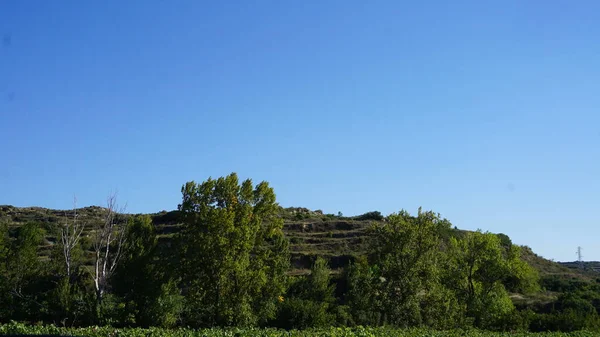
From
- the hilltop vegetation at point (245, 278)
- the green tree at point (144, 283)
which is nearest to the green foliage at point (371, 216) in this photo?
the hilltop vegetation at point (245, 278)

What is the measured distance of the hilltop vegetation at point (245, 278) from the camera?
39.3 m

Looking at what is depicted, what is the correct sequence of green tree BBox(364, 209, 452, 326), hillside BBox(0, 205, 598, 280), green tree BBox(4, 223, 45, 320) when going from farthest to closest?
1. hillside BBox(0, 205, 598, 280)
2. green tree BBox(4, 223, 45, 320)
3. green tree BBox(364, 209, 452, 326)

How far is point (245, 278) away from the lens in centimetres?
3950

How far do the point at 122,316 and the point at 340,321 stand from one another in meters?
17.6

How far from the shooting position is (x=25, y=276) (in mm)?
50562

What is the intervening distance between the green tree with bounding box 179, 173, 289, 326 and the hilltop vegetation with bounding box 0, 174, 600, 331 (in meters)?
0.08

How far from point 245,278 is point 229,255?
6.57ft

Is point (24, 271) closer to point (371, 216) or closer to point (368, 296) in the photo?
point (368, 296)

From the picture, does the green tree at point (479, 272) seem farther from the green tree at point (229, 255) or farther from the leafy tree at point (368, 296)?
the green tree at point (229, 255)

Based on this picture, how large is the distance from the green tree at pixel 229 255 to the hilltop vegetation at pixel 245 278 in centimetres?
8

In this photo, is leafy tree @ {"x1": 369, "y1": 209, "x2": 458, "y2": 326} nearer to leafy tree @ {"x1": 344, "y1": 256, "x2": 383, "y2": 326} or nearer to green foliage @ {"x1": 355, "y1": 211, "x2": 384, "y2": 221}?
leafy tree @ {"x1": 344, "y1": 256, "x2": 383, "y2": 326}

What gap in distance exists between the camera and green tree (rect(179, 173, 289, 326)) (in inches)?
1544

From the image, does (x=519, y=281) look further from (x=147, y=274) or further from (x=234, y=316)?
(x=147, y=274)

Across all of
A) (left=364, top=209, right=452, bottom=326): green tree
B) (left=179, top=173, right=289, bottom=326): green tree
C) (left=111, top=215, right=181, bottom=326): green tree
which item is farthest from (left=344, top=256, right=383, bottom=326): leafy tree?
(left=111, top=215, right=181, bottom=326): green tree
